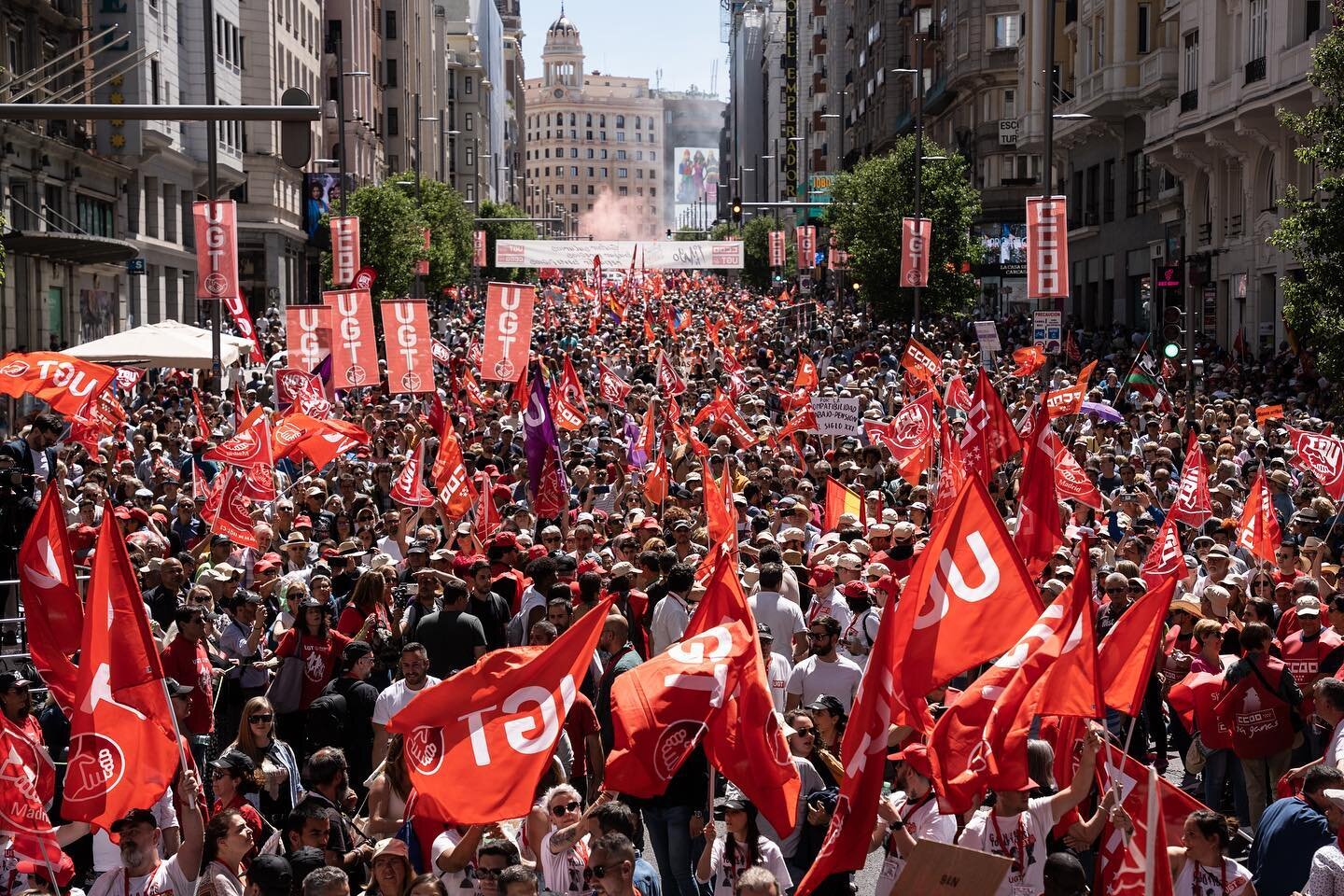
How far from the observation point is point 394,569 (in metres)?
13.8

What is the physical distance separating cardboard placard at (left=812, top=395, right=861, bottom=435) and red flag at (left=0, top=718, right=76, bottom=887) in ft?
45.5

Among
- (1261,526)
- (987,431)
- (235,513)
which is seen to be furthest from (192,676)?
(987,431)

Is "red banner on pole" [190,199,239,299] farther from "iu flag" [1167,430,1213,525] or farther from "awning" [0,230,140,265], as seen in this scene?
"iu flag" [1167,430,1213,525]

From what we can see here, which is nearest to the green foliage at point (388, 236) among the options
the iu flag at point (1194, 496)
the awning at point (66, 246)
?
the awning at point (66, 246)

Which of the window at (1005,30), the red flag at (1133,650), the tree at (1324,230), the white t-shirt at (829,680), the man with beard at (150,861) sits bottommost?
the man with beard at (150,861)

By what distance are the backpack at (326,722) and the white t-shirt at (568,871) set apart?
251 cm

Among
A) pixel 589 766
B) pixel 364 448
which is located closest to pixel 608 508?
pixel 364 448

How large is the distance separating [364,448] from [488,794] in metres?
17.5

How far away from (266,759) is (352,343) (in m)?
15.2

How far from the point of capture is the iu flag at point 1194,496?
51.6 feet

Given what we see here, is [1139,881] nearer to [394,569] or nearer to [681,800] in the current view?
[681,800]

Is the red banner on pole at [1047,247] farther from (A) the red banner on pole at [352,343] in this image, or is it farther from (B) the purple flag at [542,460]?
(B) the purple flag at [542,460]

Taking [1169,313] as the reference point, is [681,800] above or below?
below

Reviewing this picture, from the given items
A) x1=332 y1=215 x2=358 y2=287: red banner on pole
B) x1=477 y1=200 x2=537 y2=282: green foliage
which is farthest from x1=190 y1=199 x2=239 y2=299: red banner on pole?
x1=477 y1=200 x2=537 y2=282: green foliage
